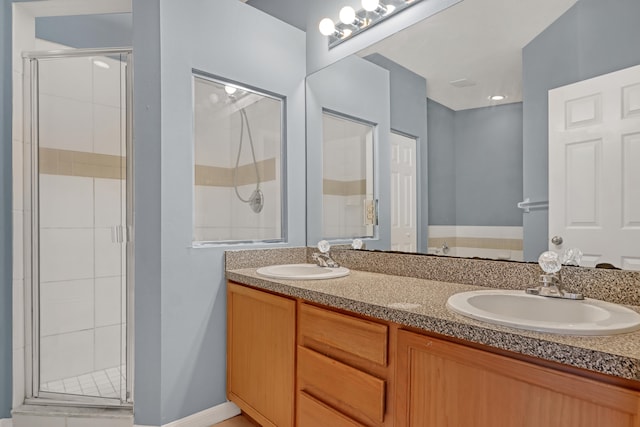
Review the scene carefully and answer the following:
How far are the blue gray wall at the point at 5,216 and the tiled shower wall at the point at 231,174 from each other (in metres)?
0.96

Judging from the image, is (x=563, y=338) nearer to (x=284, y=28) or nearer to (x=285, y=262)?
(x=285, y=262)

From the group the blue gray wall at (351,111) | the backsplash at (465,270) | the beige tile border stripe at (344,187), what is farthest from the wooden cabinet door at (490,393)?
the beige tile border stripe at (344,187)

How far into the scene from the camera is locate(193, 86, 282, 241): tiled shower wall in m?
2.00

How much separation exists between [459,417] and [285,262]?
1.43 metres

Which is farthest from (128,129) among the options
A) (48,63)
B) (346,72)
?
(346,72)

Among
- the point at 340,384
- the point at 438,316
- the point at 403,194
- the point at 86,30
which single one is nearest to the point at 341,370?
the point at 340,384

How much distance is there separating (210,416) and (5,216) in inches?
58.8

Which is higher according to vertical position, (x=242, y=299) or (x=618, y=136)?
(x=618, y=136)

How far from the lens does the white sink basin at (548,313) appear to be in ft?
2.76

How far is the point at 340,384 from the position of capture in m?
1.31

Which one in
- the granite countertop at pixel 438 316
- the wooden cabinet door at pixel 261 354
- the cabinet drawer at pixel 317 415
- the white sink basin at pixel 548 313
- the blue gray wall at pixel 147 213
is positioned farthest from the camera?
the blue gray wall at pixel 147 213

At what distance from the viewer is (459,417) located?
0.96 m

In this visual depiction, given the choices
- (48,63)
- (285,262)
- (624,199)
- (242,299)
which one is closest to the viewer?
(624,199)

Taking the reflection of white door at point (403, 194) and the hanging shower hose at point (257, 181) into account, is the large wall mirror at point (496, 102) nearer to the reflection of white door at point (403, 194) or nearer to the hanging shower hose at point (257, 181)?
the reflection of white door at point (403, 194)
